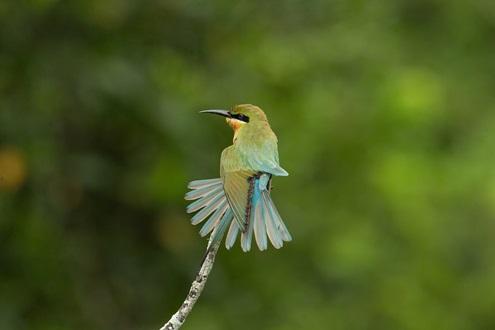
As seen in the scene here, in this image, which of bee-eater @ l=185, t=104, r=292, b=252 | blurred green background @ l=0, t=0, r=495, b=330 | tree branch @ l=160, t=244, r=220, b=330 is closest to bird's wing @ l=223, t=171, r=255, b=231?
bee-eater @ l=185, t=104, r=292, b=252

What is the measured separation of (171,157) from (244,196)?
2.06 metres

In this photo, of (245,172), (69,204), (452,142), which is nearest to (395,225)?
(452,142)

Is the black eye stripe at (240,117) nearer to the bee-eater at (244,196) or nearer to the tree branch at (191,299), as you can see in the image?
the bee-eater at (244,196)

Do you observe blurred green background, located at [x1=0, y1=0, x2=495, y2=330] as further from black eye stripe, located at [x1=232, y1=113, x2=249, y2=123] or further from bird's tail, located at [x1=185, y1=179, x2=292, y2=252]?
bird's tail, located at [x1=185, y1=179, x2=292, y2=252]

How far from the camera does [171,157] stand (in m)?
3.59

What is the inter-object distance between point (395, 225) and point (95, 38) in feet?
8.26

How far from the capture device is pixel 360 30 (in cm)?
409

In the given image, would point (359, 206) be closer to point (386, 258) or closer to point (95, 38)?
point (386, 258)

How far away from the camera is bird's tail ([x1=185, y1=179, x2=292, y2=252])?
149 cm

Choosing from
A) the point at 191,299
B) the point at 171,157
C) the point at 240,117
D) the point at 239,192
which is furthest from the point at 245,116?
the point at 171,157

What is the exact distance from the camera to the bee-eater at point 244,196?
1504 mm

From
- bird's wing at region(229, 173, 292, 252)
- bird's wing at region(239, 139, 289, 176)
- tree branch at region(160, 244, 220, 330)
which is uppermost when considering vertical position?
bird's wing at region(239, 139, 289, 176)

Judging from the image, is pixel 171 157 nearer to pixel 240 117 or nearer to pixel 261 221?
pixel 240 117

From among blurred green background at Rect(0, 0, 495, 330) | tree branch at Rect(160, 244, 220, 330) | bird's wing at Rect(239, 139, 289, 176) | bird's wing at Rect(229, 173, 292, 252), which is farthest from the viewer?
blurred green background at Rect(0, 0, 495, 330)
